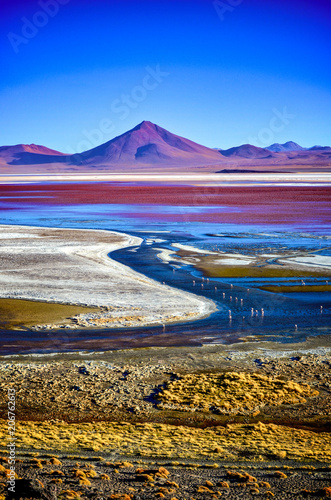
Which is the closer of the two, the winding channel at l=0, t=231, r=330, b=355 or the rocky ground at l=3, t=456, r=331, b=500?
the rocky ground at l=3, t=456, r=331, b=500

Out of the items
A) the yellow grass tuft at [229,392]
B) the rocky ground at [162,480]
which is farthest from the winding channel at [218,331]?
the rocky ground at [162,480]

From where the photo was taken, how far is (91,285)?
44.9ft

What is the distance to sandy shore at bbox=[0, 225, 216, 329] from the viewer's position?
435 inches

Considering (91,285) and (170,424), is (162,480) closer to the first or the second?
(170,424)

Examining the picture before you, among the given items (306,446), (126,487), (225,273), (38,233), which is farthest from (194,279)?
(38,233)

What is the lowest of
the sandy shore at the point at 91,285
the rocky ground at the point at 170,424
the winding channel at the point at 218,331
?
the rocky ground at the point at 170,424

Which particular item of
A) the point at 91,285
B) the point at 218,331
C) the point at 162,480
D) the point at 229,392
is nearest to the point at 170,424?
the point at 229,392

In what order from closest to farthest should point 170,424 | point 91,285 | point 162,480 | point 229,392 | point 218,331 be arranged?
1. point 162,480
2. point 170,424
3. point 229,392
4. point 218,331
5. point 91,285

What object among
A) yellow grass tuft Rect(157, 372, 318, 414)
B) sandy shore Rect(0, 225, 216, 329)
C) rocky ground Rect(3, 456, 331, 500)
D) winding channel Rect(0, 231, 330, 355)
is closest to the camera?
rocky ground Rect(3, 456, 331, 500)

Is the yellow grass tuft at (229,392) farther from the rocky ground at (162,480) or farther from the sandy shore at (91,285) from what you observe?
the sandy shore at (91,285)

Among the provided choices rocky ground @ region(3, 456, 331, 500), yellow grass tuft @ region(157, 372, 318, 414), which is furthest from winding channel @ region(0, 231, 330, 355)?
rocky ground @ region(3, 456, 331, 500)

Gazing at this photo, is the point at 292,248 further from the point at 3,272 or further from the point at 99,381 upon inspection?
the point at 99,381

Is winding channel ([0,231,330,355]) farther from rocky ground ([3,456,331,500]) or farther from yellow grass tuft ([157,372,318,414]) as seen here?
rocky ground ([3,456,331,500])

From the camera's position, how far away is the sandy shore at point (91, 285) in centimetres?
1105
